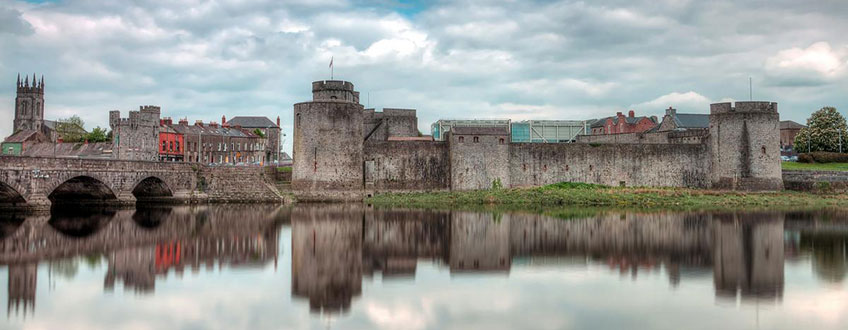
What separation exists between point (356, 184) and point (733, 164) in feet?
67.9

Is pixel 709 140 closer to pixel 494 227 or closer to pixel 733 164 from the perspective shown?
pixel 733 164

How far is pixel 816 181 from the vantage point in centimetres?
3647

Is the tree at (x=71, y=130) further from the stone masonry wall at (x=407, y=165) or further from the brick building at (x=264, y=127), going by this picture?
the stone masonry wall at (x=407, y=165)

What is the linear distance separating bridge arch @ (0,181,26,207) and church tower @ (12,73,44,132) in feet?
242

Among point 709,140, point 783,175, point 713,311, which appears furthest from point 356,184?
point 713,311

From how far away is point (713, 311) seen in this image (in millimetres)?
9773

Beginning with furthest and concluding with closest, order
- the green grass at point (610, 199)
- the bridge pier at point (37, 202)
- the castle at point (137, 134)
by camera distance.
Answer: the castle at point (137, 134) → the green grass at point (610, 199) → the bridge pier at point (37, 202)

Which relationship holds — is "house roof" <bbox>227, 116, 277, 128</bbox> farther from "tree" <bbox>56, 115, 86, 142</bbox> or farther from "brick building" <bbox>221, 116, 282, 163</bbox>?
"tree" <bbox>56, 115, 86, 142</bbox>

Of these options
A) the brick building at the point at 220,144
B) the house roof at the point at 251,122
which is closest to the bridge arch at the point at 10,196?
the brick building at the point at 220,144

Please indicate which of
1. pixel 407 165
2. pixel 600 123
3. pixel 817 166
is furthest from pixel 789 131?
pixel 407 165

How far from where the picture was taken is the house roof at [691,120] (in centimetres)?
5162

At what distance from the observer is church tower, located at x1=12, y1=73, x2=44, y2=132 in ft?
299

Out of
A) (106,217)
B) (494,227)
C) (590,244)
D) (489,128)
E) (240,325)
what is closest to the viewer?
(240,325)

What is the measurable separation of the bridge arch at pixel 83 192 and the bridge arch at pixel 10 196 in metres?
2.81
